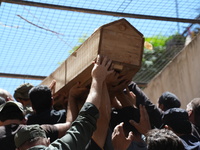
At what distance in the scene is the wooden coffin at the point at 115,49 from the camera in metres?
4.40

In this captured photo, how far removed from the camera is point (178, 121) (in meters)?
4.58

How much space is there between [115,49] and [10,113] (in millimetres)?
1120

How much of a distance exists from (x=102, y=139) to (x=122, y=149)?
0.22 metres

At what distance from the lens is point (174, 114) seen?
4.66 meters

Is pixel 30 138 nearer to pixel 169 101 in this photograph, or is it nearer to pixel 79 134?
pixel 79 134

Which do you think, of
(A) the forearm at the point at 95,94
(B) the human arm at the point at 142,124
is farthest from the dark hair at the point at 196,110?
(A) the forearm at the point at 95,94

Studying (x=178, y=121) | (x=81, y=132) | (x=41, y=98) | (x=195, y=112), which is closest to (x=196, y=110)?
(x=195, y=112)

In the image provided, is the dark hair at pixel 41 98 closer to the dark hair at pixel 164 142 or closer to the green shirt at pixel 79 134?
the green shirt at pixel 79 134

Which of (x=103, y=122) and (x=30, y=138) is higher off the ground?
(x=30, y=138)

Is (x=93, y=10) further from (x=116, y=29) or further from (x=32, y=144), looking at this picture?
(x=32, y=144)

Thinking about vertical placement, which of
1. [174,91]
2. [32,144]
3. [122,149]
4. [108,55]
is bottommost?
[174,91]

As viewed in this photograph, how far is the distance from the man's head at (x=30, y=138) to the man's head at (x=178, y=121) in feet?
5.08

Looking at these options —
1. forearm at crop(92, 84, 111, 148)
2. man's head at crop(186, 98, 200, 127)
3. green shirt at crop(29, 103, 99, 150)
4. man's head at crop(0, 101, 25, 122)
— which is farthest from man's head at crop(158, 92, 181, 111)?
green shirt at crop(29, 103, 99, 150)

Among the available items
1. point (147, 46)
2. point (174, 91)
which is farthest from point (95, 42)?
point (174, 91)
